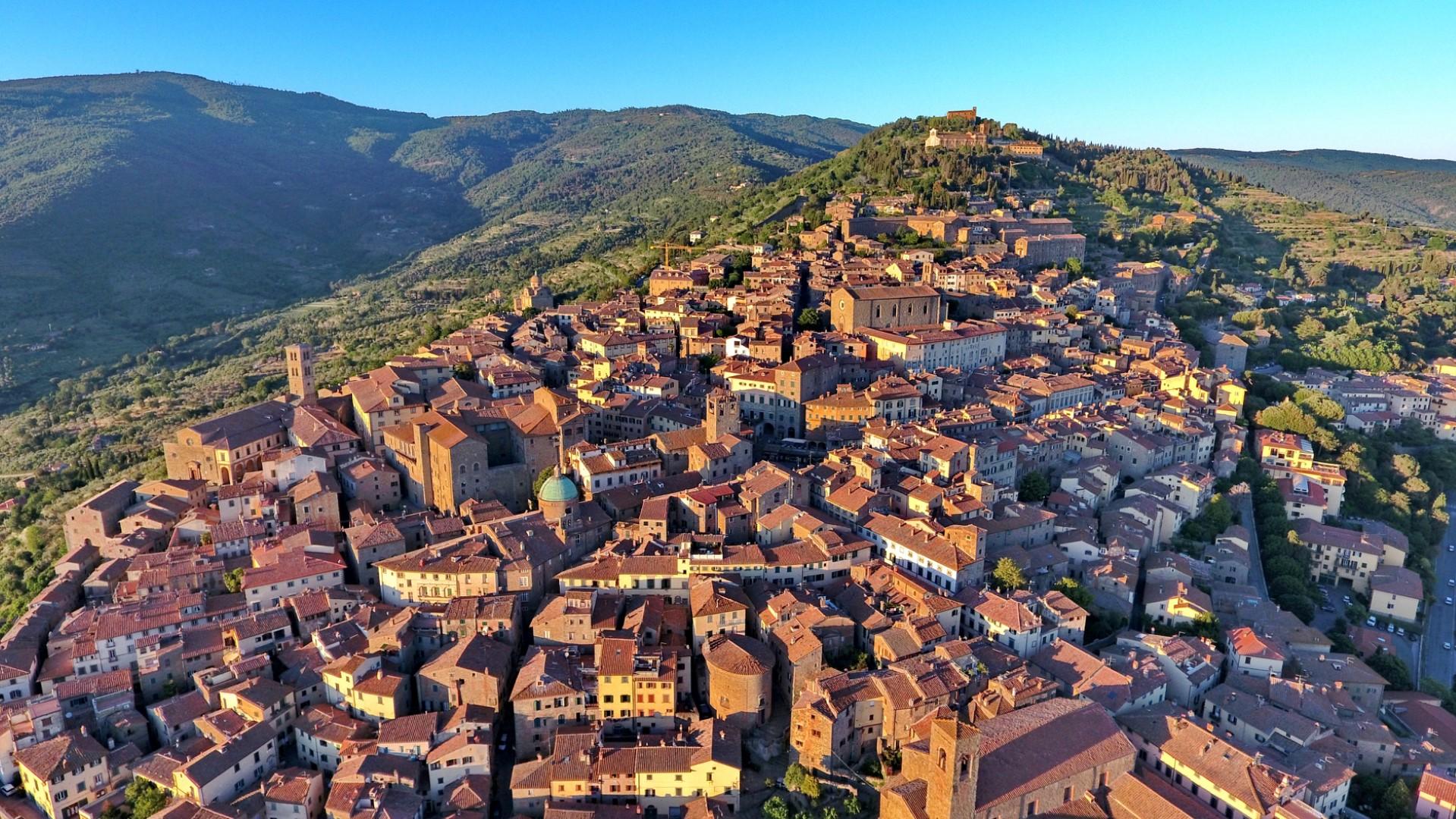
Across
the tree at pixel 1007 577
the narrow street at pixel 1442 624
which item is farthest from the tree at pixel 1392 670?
the tree at pixel 1007 577

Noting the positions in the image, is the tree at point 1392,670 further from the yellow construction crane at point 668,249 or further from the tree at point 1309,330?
the yellow construction crane at point 668,249

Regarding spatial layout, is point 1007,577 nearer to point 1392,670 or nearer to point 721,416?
point 721,416

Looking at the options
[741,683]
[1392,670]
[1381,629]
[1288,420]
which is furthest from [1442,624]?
[741,683]

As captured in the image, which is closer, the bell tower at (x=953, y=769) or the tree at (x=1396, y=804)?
the bell tower at (x=953, y=769)

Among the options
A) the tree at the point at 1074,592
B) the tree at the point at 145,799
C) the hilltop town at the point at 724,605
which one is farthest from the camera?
the tree at the point at 1074,592

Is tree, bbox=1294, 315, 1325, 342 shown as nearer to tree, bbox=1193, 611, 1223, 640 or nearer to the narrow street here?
the narrow street

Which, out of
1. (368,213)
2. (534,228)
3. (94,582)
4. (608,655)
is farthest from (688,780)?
(368,213)

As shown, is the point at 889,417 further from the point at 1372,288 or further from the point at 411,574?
the point at 1372,288
